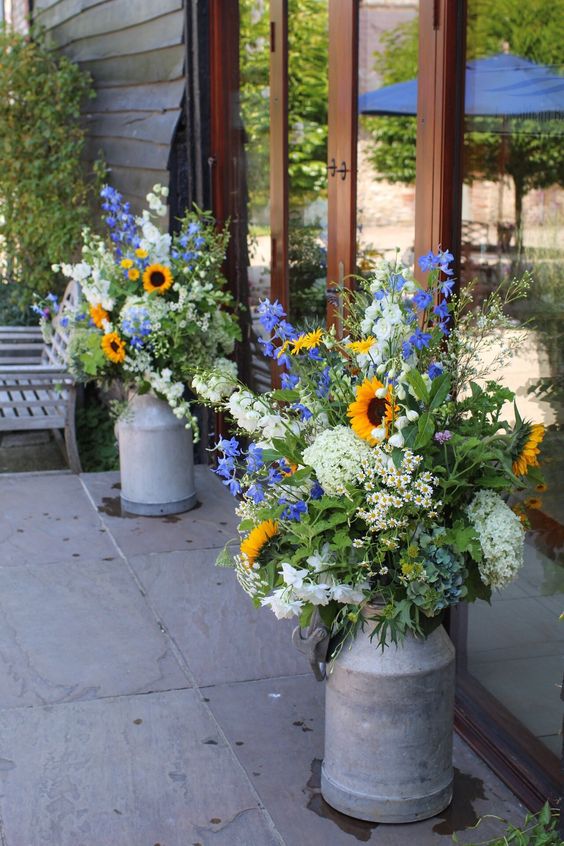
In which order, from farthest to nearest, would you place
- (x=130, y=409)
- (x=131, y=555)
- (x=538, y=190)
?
(x=130, y=409)
(x=131, y=555)
(x=538, y=190)

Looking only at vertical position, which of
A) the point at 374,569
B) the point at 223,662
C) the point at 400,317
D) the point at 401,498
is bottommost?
the point at 223,662

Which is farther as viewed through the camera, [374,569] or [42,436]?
[42,436]

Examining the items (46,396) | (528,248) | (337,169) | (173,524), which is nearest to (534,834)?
(528,248)

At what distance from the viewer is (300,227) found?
4723mm

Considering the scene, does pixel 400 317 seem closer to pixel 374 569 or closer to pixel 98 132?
pixel 374 569

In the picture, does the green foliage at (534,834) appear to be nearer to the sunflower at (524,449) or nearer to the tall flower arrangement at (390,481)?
the tall flower arrangement at (390,481)

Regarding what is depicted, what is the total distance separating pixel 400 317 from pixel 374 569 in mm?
580

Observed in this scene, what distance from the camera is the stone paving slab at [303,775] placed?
8.64ft

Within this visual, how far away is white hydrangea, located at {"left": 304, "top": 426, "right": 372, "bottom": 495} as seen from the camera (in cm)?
243

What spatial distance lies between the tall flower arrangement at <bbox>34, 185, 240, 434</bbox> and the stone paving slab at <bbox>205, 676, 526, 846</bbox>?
164 centimetres

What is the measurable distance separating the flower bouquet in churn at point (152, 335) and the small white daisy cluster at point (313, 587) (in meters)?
2.00

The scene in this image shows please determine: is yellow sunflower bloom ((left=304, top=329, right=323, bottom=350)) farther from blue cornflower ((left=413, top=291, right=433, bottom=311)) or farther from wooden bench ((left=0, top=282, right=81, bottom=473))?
wooden bench ((left=0, top=282, right=81, bottom=473))

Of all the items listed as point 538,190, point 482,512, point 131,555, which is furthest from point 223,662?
point 538,190

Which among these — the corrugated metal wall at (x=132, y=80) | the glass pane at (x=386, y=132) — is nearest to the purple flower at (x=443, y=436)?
the glass pane at (x=386, y=132)
